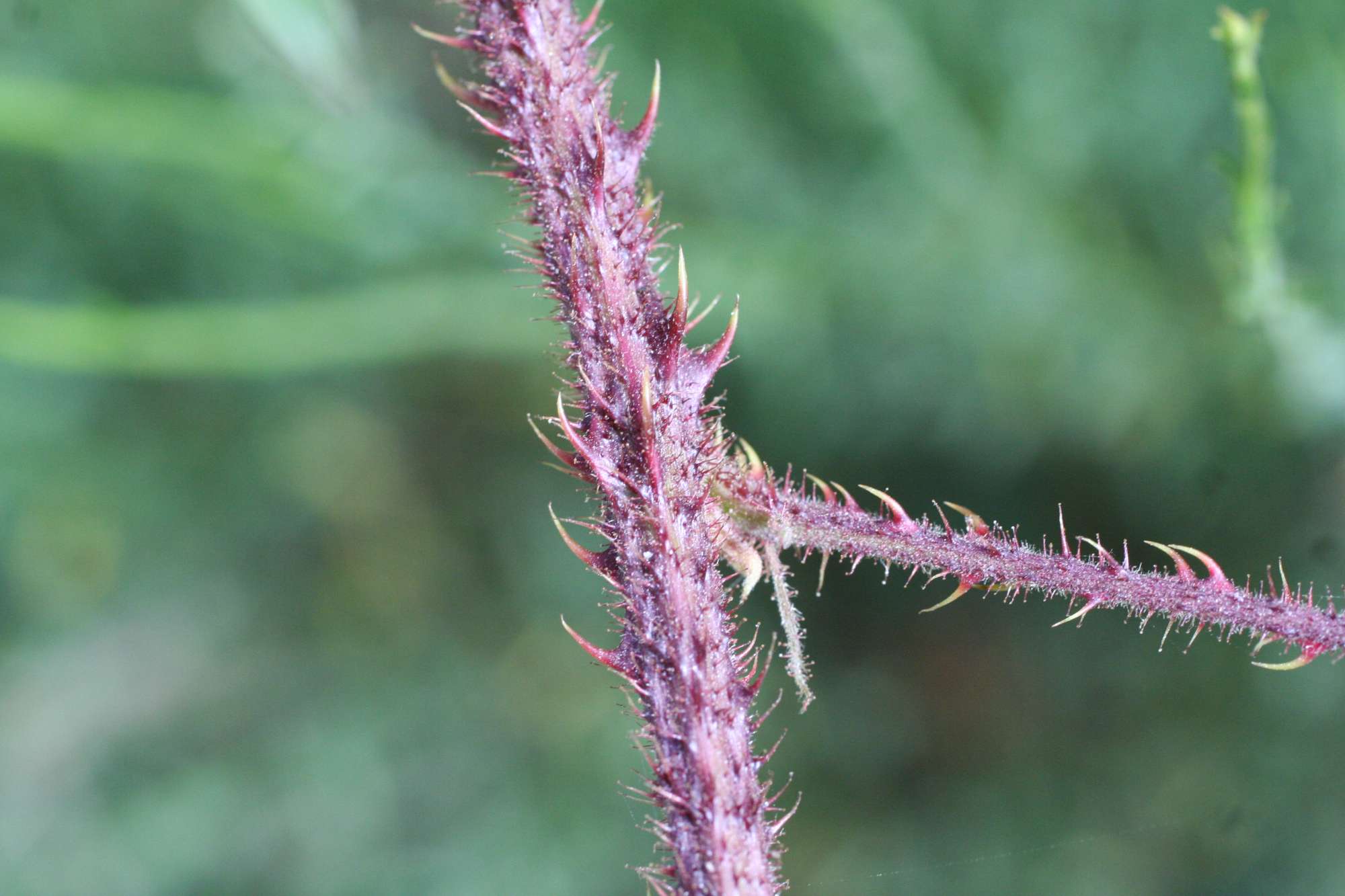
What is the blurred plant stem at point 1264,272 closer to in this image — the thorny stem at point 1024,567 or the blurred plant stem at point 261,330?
the thorny stem at point 1024,567

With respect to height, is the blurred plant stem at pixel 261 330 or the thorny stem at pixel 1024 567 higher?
the blurred plant stem at pixel 261 330

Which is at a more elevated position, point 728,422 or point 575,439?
point 728,422

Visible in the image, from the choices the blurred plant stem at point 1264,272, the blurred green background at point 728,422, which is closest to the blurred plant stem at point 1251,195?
the blurred plant stem at point 1264,272

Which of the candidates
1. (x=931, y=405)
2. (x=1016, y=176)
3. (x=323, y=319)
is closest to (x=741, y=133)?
(x=1016, y=176)

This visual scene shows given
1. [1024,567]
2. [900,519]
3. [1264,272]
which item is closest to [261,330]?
[900,519]

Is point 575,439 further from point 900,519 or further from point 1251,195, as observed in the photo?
point 1251,195

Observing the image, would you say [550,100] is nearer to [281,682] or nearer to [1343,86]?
[1343,86]
